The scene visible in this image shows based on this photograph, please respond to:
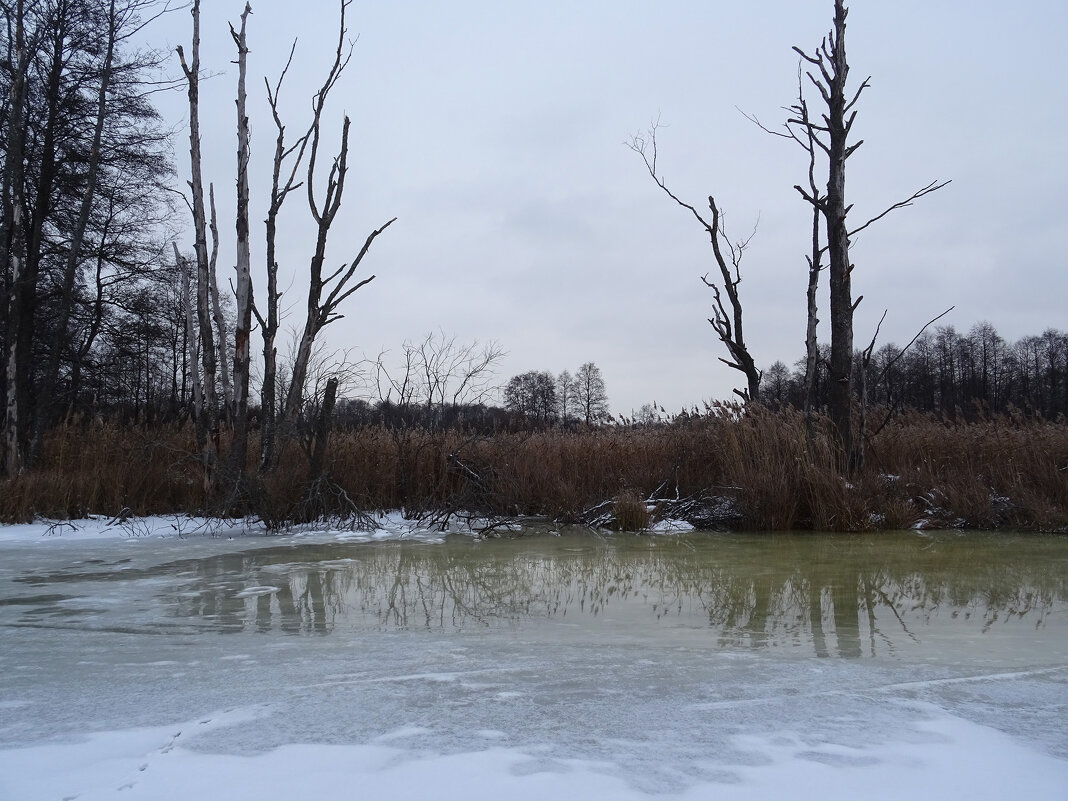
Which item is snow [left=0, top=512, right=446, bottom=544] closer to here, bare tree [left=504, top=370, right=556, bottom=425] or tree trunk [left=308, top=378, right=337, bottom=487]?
tree trunk [left=308, top=378, right=337, bottom=487]

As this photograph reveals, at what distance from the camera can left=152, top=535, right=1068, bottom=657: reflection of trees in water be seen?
3.65 m

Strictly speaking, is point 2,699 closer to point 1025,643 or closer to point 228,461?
point 1025,643

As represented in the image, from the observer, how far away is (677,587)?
4664 millimetres

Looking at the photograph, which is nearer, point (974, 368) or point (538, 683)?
point (538, 683)

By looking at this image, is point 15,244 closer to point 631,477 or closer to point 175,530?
point 175,530

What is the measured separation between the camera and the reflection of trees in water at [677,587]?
12.0 ft

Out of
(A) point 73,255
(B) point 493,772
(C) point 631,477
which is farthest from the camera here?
(A) point 73,255

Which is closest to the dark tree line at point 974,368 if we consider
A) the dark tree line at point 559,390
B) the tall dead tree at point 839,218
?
the dark tree line at point 559,390

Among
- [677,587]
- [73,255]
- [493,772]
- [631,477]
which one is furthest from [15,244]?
[493,772]

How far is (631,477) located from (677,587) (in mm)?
4415

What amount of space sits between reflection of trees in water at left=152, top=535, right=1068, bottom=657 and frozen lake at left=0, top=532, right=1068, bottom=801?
3 centimetres

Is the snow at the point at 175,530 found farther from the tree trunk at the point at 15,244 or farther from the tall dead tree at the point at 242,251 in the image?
the tree trunk at the point at 15,244

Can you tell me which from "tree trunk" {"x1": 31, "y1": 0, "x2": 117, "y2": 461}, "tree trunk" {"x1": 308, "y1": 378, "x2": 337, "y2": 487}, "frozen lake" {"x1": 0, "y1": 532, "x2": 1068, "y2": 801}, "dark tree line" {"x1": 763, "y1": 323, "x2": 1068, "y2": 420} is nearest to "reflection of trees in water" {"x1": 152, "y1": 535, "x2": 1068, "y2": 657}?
"frozen lake" {"x1": 0, "y1": 532, "x2": 1068, "y2": 801}

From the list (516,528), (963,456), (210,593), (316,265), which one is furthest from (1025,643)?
(316,265)
